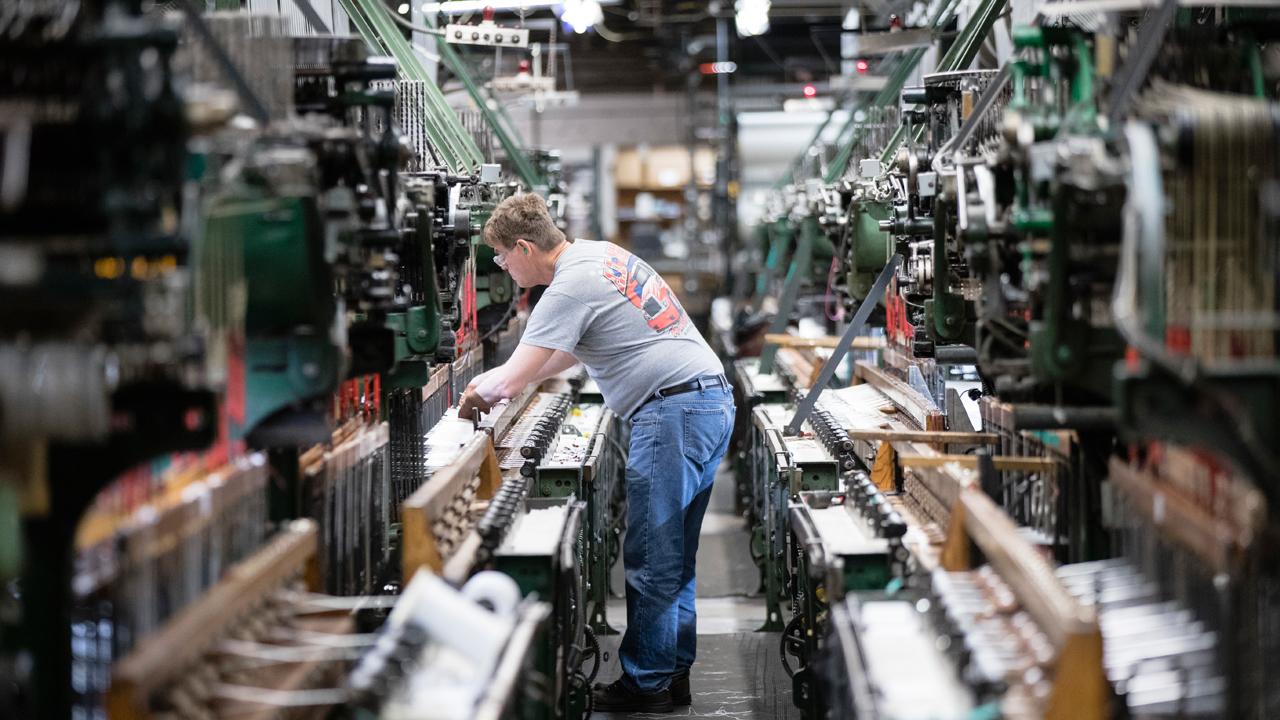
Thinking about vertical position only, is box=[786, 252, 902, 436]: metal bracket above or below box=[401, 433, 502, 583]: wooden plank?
above

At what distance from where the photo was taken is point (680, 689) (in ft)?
18.6

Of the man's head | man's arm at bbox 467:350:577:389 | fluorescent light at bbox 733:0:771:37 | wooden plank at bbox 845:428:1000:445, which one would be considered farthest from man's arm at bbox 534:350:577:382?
fluorescent light at bbox 733:0:771:37

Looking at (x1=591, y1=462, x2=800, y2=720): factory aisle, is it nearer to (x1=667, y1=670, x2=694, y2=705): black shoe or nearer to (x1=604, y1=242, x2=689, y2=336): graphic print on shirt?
(x1=667, y1=670, x2=694, y2=705): black shoe

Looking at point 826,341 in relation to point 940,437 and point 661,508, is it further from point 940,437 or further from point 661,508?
point 940,437

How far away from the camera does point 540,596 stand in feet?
13.1

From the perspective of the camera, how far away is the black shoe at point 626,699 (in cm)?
551

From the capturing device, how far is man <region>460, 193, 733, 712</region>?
5.28 metres

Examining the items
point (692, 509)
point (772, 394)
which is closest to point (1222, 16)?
point (692, 509)

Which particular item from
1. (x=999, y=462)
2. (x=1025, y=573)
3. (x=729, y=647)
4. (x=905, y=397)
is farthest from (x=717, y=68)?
(x=1025, y=573)

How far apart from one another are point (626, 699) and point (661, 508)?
0.81m

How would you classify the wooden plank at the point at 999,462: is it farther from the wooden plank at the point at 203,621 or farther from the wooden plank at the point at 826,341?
the wooden plank at the point at 826,341

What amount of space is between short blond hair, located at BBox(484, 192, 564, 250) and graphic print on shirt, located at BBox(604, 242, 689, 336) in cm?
25

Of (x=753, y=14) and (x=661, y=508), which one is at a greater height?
(x=753, y=14)

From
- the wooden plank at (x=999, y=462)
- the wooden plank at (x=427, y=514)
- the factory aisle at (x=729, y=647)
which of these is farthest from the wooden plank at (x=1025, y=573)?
the factory aisle at (x=729, y=647)
